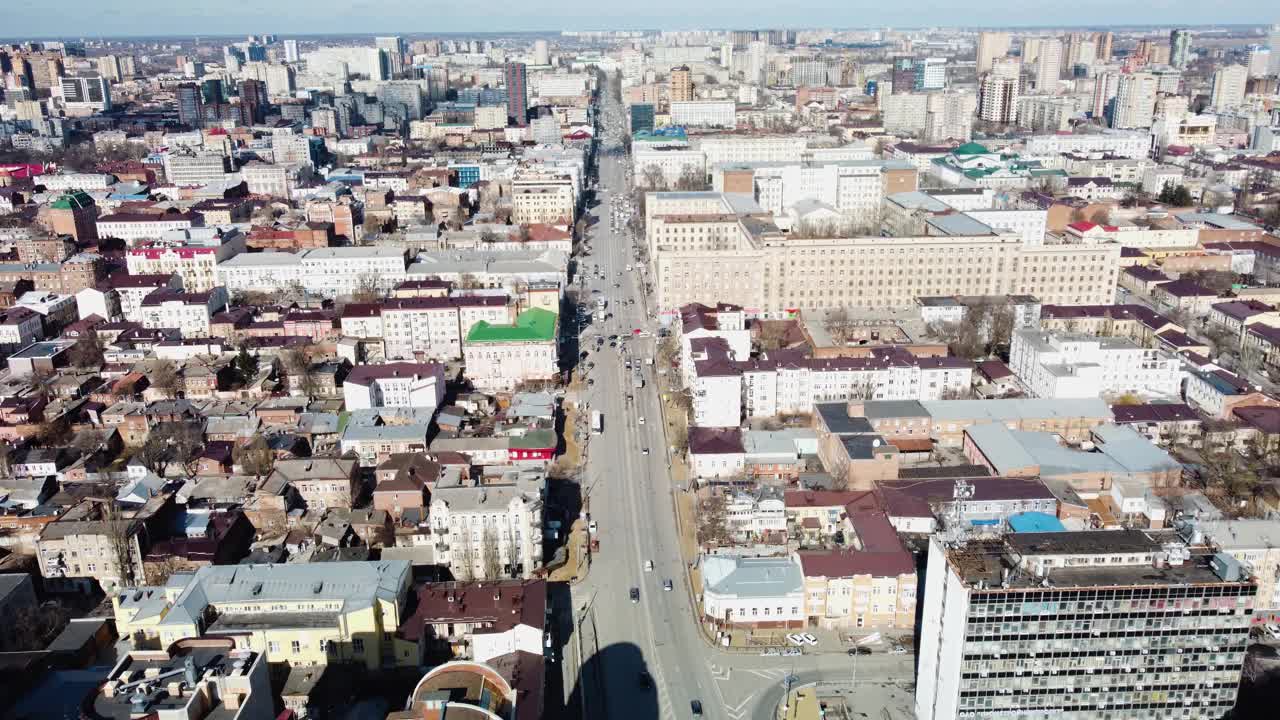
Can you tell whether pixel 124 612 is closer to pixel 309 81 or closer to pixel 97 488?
pixel 97 488

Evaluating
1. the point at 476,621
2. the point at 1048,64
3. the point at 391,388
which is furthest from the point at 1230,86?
the point at 476,621

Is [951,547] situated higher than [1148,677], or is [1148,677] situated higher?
[951,547]

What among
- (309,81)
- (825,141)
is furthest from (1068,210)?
(309,81)

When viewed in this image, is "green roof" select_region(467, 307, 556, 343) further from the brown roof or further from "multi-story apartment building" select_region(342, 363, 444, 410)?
the brown roof

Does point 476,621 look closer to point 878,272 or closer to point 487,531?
point 487,531

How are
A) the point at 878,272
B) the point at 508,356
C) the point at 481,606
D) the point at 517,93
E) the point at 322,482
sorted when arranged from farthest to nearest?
the point at 517,93 → the point at 878,272 → the point at 508,356 → the point at 322,482 → the point at 481,606

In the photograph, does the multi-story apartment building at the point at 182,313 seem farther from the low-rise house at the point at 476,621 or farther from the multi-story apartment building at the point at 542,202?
the low-rise house at the point at 476,621
